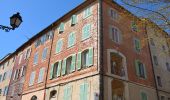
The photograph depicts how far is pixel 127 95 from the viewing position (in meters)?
16.4

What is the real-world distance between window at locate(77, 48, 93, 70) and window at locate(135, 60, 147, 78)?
4988 mm

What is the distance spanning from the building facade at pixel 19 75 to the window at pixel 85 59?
11.9 meters

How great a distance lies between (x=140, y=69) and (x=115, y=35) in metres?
4.19

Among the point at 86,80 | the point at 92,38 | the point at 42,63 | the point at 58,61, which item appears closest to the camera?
the point at 86,80

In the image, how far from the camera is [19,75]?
29000mm

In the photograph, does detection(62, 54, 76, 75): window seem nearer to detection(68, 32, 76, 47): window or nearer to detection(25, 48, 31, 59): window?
detection(68, 32, 76, 47): window

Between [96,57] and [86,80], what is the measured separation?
2.03m

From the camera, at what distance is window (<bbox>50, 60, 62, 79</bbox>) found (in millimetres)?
20281

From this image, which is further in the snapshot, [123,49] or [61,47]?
[61,47]

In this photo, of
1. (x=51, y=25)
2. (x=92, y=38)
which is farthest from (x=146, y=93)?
(x=51, y=25)

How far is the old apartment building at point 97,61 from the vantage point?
16.4 metres

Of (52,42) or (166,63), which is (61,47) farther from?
(166,63)

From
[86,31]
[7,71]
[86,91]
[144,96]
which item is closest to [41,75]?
[86,31]

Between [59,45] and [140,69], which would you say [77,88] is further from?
[59,45]
